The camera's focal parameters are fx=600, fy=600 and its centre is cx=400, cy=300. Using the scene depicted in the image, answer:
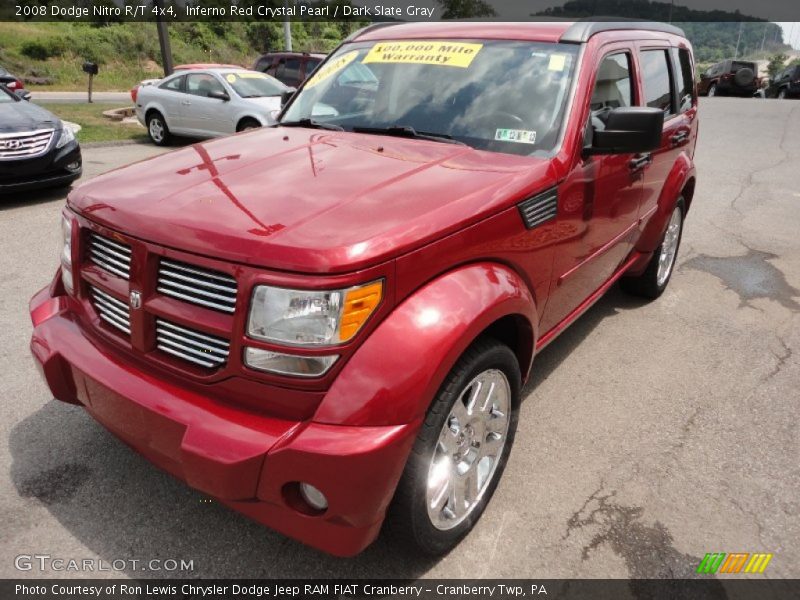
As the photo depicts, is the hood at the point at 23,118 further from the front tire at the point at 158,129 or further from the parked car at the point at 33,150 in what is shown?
the front tire at the point at 158,129

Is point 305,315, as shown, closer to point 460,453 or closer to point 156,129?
point 460,453

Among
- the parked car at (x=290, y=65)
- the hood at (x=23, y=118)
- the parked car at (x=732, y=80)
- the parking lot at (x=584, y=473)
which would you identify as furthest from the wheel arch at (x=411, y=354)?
the parked car at (x=732, y=80)

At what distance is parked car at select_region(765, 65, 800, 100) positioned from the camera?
2339 centimetres

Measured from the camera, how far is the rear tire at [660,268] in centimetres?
448

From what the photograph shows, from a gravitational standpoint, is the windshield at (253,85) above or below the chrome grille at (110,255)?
above

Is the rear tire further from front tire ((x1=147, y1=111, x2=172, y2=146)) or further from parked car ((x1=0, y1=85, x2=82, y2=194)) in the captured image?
front tire ((x1=147, y1=111, x2=172, y2=146))

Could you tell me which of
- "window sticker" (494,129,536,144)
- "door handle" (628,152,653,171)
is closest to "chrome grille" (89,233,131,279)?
"window sticker" (494,129,536,144)

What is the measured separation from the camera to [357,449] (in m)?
1.71

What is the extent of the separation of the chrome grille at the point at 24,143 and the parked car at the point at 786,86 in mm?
26146

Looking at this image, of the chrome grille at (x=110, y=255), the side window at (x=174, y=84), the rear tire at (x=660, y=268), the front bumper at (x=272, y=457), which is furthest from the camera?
the side window at (x=174, y=84)

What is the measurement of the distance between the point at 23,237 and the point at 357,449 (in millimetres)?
5441

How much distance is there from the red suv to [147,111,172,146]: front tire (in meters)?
9.68

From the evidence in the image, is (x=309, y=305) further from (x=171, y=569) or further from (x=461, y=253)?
(x=171, y=569)

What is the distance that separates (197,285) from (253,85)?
396 inches
